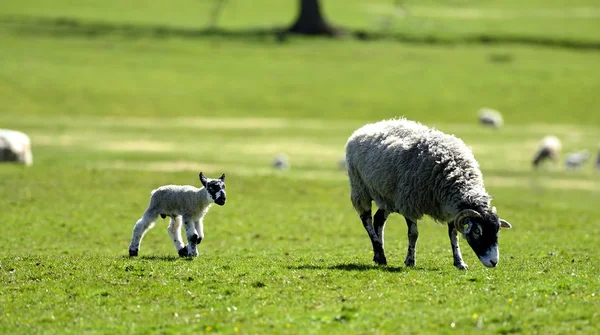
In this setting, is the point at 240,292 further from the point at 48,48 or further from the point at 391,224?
the point at 48,48

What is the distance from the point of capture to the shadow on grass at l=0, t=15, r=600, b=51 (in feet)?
287

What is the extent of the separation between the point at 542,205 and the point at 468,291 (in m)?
20.2

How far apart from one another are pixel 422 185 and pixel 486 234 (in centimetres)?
182

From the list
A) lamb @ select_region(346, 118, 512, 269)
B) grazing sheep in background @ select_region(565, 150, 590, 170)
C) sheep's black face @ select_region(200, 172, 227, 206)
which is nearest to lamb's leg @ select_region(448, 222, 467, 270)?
lamb @ select_region(346, 118, 512, 269)

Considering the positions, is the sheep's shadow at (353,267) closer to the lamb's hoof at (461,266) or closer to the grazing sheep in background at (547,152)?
the lamb's hoof at (461,266)

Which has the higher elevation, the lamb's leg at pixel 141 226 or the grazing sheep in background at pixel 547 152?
the grazing sheep in background at pixel 547 152

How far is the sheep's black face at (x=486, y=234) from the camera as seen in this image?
53.4ft

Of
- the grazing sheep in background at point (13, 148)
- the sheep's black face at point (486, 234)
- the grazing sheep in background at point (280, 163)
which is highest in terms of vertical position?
the sheep's black face at point (486, 234)

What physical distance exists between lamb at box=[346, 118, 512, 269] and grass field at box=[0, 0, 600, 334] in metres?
0.77

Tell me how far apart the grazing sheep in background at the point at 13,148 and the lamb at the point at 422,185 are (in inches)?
897

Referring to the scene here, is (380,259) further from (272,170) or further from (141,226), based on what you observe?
(272,170)

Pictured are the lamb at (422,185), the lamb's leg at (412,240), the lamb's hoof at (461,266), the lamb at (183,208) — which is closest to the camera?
the lamb at (422,185)

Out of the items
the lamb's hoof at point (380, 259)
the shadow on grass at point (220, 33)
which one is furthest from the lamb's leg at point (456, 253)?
the shadow on grass at point (220, 33)

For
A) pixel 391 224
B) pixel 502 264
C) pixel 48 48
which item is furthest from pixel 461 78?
pixel 502 264
